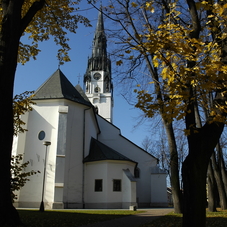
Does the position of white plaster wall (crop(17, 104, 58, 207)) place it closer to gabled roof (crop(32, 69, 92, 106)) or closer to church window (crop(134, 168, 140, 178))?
gabled roof (crop(32, 69, 92, 106))

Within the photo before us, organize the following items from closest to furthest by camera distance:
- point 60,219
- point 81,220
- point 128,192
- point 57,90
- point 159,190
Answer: point 81,220 < point 60,219 < point 128,192 < point 57,90 < point 159,190

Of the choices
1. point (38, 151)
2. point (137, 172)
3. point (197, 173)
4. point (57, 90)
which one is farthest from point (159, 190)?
point (197, 173)

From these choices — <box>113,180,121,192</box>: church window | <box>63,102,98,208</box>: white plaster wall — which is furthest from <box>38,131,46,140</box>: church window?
<box>113,180,121,192</box>: church window

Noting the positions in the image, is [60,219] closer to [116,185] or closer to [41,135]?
[116,185]

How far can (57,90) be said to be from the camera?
23.9 metres

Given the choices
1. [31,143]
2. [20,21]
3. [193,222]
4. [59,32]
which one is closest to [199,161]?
[193,222]

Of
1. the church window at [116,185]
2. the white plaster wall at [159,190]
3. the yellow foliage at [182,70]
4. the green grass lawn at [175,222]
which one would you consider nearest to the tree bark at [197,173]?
the yellow foliage at [182,70]

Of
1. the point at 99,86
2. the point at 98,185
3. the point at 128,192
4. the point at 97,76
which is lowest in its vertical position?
the point at 128,192

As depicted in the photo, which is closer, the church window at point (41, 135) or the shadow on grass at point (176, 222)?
the shadow on grass at point (176, 222)

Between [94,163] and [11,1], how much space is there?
58.2 ft

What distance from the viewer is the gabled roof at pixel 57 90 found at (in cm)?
2328

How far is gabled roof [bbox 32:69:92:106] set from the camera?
23281 millimetres

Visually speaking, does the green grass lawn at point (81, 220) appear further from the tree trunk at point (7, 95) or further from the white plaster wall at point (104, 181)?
the white plaster wall at point (104, 181)

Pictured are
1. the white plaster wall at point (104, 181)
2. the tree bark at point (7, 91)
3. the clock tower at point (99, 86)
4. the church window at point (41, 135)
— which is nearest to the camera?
the tree bark at point (7, 91)
